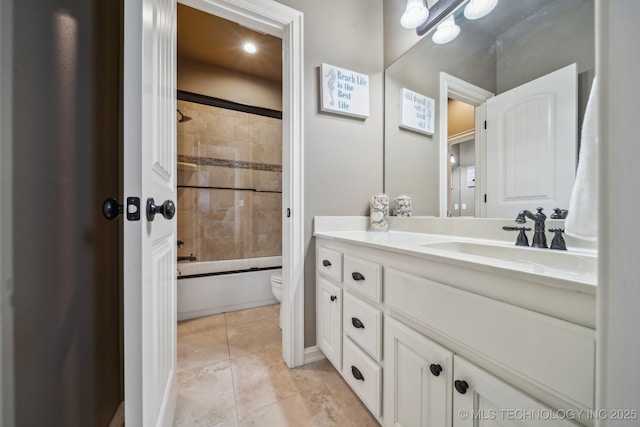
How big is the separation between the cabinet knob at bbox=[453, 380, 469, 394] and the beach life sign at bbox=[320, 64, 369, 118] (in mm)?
1395

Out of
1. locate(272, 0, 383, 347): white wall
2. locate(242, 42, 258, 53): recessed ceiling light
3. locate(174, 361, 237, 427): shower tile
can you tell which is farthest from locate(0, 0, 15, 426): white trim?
locate(242, 42, 258, 53): recessed ceiling light

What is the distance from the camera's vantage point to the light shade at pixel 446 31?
48.3 inches

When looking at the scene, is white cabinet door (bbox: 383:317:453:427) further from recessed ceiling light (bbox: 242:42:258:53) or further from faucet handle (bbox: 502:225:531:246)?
recessed ceiling light (bbox: 242:42:258:53)

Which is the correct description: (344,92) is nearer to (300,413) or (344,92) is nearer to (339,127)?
(339,127)

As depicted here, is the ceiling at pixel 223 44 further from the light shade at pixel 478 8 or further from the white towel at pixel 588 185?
the white towel at pixel 588 185

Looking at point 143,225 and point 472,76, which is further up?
point 472,76

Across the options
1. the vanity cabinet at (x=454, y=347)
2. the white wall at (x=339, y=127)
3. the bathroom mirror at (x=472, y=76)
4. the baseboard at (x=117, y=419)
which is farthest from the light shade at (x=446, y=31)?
the baseboard at (x=117, y=419)

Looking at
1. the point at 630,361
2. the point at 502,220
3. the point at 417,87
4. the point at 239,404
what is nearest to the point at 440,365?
the point at 630,361

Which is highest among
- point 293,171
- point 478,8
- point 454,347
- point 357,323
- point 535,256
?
point 478,8

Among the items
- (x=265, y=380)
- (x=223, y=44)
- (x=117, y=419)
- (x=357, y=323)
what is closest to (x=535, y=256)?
(x=357, y=323)

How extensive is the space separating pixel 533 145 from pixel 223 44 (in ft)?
8.18

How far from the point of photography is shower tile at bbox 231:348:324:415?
1106 mm

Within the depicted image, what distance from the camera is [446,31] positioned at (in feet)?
4.16

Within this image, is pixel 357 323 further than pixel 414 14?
No
